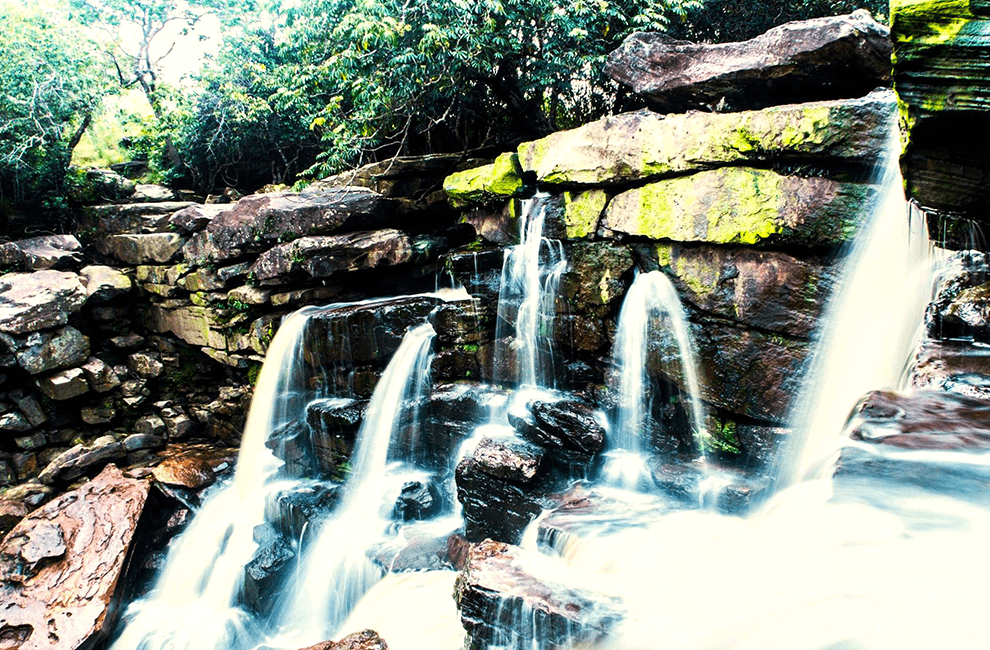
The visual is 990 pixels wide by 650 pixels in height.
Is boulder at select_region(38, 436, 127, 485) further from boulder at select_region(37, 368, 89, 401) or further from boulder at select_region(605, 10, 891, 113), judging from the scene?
boulder at select_region(605, 10, 891, 113)

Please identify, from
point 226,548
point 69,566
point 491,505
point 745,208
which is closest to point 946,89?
point 745,208

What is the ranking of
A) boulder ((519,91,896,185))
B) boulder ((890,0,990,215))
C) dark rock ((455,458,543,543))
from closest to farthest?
1. boulder ((890,0,990,215))
2. boulder ((519,91,896,185))
3. dark rock ((455,458,543,543))

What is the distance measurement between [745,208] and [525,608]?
4491 millimetres

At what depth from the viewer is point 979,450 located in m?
2.99

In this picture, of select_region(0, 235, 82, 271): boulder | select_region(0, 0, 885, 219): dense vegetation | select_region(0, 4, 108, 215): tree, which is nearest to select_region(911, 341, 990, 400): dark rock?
select_region(0, 0, 885, 219): dense vegetation

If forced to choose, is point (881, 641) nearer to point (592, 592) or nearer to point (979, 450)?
point (979, 450)

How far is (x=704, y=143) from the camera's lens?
19.6ft

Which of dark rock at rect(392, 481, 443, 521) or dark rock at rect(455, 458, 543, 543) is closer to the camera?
dark rock at rect(455, 458, 543, 543)

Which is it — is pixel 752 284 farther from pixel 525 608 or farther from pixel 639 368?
pixel 525 608

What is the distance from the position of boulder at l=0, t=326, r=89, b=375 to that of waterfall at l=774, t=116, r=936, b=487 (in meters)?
12.0

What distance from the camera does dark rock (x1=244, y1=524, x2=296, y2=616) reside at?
6832 millimetres

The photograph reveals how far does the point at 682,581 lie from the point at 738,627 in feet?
2.72

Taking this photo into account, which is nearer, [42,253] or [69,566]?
[69,566]

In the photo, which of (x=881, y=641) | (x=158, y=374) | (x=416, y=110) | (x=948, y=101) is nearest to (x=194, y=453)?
(x=158, y=374)
